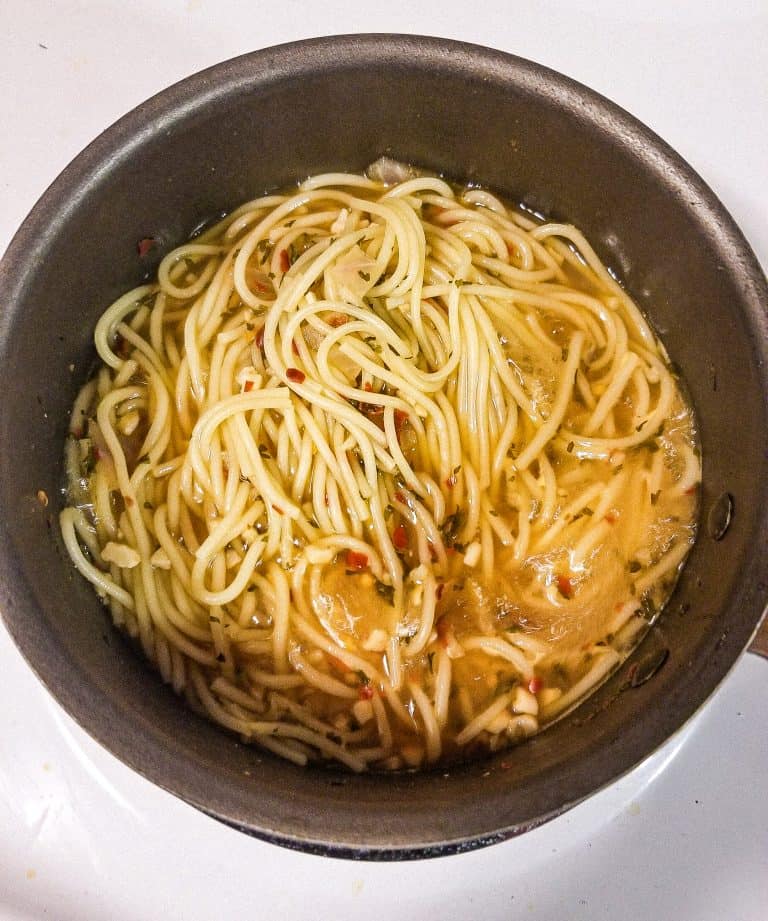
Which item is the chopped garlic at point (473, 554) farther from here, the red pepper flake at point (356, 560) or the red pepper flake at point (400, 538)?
the red pepper flake at point (356, 560)

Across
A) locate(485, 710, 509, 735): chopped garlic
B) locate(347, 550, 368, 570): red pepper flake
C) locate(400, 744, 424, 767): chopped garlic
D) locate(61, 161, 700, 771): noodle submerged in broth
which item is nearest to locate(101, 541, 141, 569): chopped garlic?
locate(61, 161, 700, 771): noodle submerged in broth

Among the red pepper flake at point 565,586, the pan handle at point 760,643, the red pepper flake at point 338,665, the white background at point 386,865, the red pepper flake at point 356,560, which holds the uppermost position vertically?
the red pepper flake at point 356,560

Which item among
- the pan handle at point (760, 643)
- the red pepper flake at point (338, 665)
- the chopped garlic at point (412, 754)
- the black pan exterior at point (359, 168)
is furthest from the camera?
the red pepper flake at point (338, 665)

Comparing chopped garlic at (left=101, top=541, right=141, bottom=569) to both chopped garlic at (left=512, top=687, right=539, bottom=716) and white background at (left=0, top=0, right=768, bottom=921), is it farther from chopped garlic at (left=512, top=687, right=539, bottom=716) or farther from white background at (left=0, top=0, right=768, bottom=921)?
chopped garlic at (left=512, top=687, right=539, bottom=716)

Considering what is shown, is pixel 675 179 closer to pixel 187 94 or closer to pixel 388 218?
pixel 388 218

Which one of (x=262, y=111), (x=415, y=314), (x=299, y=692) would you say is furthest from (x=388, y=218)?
(x=299, y=692)

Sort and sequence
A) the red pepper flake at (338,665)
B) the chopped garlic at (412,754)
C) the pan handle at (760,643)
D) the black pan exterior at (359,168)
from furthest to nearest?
the red pepper flake at (338,665), the chopped garlic at (412,754), the pan handle at (760,643), the black pan exterior at (359,168)

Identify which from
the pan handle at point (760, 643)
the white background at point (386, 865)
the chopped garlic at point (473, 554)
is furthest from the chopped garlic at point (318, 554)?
the pan handle at point (760, 643)
